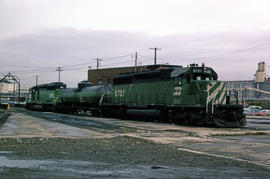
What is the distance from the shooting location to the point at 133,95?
3014 cm

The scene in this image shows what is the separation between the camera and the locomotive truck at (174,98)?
73.5 ft

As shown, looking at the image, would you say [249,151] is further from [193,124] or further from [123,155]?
[193,124]

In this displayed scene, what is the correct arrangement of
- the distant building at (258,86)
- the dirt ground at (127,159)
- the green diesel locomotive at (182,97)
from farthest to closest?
the distant building at (258,86) → the green diesel locomotive at (182,97) → the dirt ground at (127,159)

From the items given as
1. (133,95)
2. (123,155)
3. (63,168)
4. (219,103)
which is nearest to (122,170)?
(63,168)

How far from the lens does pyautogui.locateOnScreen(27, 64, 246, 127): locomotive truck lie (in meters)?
22.4

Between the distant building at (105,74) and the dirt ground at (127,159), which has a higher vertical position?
the distant building at (105,74)

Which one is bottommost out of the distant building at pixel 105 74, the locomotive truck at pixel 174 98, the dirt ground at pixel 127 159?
the dirt ground at pixel 127 159

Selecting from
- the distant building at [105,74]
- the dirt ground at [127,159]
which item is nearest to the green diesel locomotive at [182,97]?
the dirt ground at [127,159]

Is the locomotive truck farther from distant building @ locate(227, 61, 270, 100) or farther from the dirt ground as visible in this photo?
distant building @ locate(227, 61, 270, 100)

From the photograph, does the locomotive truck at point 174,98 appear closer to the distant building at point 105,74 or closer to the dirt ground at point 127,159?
the dirt ground at point 127,159

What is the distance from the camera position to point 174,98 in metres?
25.0

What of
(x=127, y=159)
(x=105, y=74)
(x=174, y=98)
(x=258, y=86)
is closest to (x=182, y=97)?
(x=174, y=98)

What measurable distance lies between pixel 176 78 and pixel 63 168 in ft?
59.1

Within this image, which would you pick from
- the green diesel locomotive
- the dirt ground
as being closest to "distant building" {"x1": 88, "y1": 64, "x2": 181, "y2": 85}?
the green diesel locomotive
